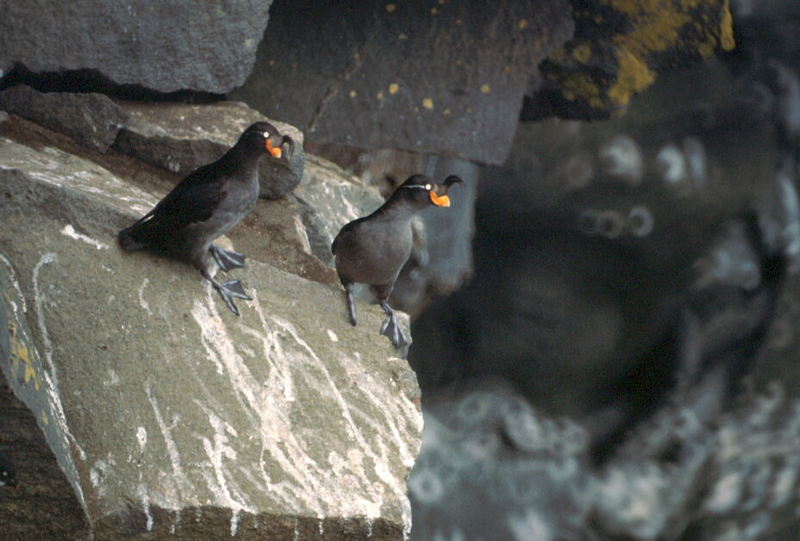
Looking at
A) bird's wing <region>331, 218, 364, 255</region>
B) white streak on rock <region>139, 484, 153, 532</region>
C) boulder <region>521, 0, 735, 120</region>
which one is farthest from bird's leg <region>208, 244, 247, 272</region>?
boulder <region>521, 0, 735, 120</region>

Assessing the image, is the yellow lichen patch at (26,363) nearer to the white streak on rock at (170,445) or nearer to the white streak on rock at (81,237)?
the white streak on rock at (170,445)

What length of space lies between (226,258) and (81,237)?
0.48 metres

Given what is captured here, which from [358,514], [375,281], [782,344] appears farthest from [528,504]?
[358,514]

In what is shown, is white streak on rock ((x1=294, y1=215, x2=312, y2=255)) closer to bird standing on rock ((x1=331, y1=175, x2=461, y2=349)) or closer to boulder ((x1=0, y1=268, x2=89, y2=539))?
bird standing on rock ((x1=331, y1=175, x2=461, y2=349))

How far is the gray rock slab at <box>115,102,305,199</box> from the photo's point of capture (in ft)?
14.3

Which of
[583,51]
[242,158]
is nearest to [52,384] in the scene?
[242,158]

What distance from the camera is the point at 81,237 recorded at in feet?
11.6

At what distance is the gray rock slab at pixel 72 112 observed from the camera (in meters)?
4.27

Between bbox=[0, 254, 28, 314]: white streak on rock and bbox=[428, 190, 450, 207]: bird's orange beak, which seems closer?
bbox=[0, 254, 28, 314]: white streak on rock

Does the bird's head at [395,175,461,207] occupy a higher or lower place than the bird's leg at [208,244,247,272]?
higher

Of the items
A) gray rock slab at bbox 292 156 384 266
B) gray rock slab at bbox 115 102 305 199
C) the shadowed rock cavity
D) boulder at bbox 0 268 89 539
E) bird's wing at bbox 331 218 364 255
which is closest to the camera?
boulder at bbox 0 268 89 539

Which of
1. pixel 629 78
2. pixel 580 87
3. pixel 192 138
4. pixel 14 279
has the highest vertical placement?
pixel 629 78

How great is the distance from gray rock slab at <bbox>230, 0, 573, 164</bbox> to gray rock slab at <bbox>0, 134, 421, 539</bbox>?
147 cm

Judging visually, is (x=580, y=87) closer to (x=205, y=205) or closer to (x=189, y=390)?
(x=205, y=205)
